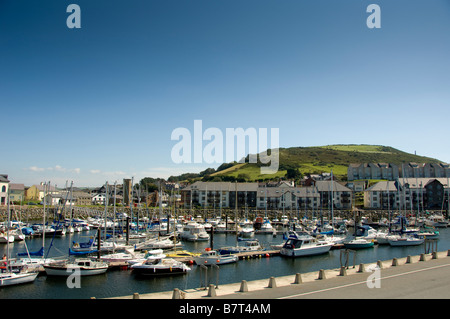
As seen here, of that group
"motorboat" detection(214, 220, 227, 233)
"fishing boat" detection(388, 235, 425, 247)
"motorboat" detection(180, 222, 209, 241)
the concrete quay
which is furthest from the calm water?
"motorboat" detection(214, 220, 227, 233)

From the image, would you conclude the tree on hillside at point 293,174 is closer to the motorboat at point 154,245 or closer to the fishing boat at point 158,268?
the motorboat at point 154,245

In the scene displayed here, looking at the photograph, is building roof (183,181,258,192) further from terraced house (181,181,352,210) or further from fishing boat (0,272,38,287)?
fishing boat (0,272,38,287)

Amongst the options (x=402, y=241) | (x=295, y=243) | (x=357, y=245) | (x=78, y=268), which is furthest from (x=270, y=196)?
(x=78, y=268)

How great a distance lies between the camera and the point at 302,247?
4972 centimetres

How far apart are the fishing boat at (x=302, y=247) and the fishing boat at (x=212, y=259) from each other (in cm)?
869

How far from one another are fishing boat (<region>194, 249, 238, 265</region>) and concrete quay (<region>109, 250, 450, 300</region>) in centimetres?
1799

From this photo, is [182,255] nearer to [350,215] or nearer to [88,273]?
[88,273]

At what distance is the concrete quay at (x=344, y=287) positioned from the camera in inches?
778

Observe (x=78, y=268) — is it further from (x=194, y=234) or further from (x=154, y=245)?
(x=194, y=234)

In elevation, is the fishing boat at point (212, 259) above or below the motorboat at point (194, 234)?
above

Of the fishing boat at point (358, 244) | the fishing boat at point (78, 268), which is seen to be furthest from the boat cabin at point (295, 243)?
the fishing boat at point (78, 268)

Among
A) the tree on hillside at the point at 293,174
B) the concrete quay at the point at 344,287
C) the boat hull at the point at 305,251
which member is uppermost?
the tree on hillside at the point at 293,174

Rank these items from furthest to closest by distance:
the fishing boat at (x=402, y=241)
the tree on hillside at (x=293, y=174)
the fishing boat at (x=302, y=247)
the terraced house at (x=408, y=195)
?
1. the tree on hillside at (x=293, y=174)
2. the terraced house at (x=408, y=195)
3. the fishing boat at (x=402, y=241)
4. the fishing boat at (x=302, y=247)
